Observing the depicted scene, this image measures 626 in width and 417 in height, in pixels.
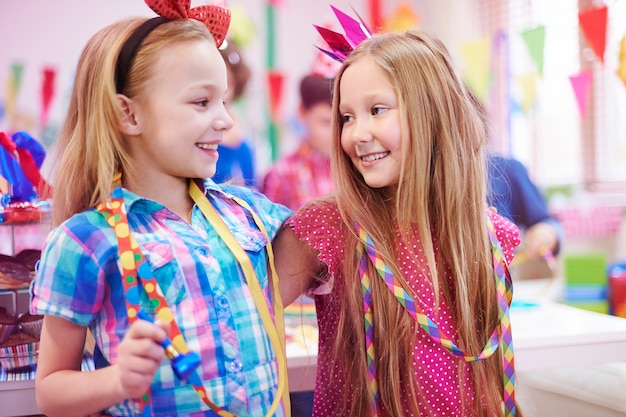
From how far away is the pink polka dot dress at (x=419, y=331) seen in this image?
3.80ft

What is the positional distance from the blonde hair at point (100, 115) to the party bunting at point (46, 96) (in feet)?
12.8

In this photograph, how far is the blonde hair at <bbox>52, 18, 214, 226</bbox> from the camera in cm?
95

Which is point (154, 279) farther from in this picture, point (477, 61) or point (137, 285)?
point (477, 61)

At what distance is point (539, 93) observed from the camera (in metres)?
4.08

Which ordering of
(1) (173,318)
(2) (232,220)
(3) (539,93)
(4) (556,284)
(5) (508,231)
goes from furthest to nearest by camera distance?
1. (3) (539,93)
2. (4) (556,284)
3. (5) (508,231)
4. (2) (232,220)
5. (1) (173,318)

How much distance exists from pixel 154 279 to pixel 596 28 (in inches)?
76.3

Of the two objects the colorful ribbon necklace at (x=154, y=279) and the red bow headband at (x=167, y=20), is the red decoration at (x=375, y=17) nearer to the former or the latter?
the red bow headband at (x=167, y=20)

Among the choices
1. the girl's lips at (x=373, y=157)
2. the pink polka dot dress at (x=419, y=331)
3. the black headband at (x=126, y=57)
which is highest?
the black headband at (x=126, y=57)

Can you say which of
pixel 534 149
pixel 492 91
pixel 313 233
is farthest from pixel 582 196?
pixel 313 233

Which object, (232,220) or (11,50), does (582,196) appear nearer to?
(232,220)

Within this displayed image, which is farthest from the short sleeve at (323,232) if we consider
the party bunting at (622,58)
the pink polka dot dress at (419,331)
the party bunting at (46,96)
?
the party bunting at (46,96)

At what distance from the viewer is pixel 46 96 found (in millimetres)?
4609

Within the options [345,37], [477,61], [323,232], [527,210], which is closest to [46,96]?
[477,61]

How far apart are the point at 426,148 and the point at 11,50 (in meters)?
→ 4.20
